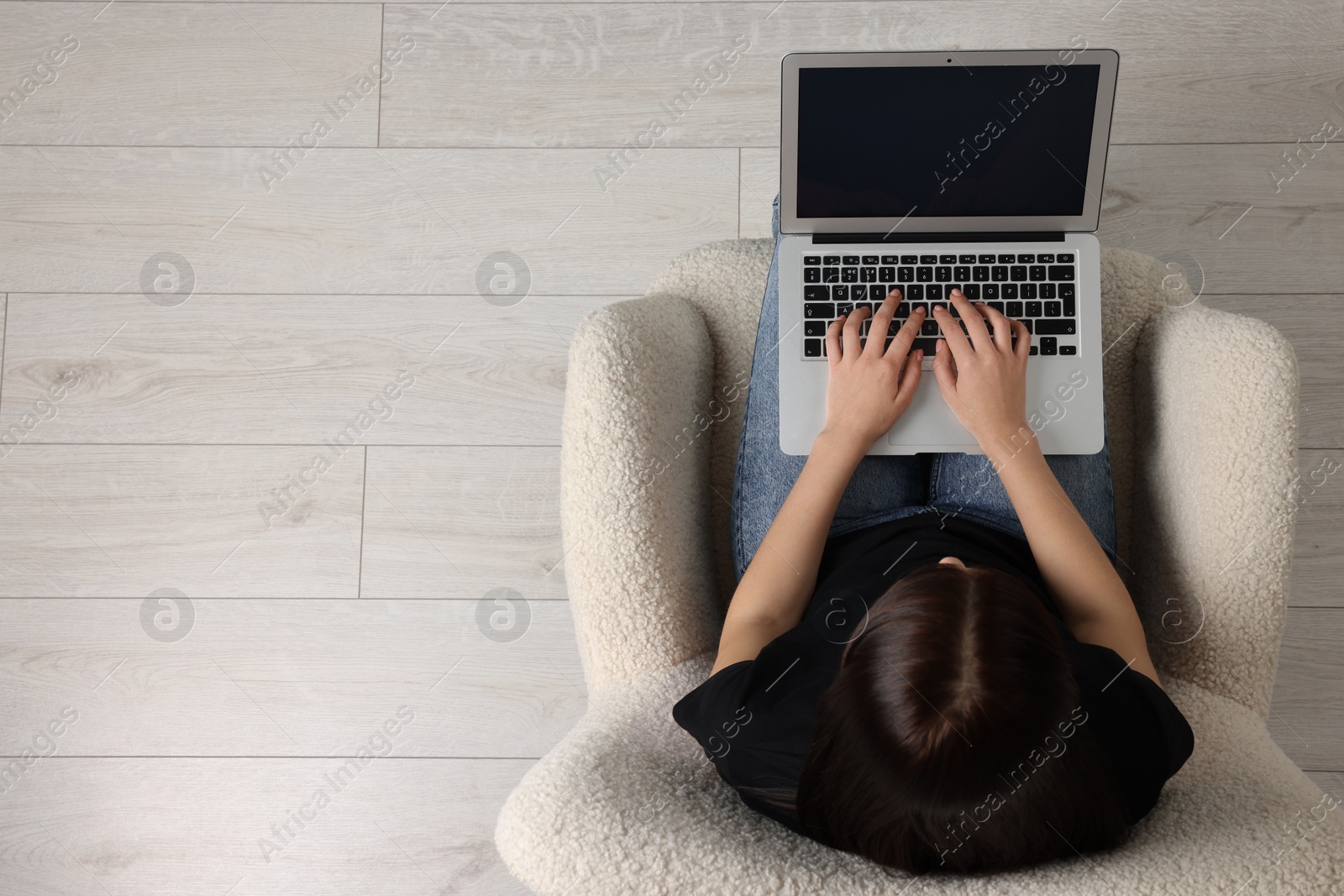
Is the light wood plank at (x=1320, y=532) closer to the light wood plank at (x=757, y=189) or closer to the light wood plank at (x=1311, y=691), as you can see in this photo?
the light wood plank at (x=1311, y=691)

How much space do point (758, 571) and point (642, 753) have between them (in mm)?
187

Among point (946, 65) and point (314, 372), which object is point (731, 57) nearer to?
point (946, 65)

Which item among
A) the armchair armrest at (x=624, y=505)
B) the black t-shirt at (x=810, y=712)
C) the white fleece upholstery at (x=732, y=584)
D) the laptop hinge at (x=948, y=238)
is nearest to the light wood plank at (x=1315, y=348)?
the white fleece upholstery at (x=732, y=584)

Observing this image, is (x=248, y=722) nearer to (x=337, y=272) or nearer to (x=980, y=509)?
(x=337, y=272)

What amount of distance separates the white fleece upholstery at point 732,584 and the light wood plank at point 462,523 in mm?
324

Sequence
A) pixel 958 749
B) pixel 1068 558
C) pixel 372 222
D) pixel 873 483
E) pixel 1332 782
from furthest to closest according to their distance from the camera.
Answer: pixel 372 222 → pixel 1332 782 → pixel 873 483 → pixel 1068 558 → pixel 958 749

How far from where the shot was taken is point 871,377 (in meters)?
0.82

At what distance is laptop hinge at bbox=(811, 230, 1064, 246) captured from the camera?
85cm

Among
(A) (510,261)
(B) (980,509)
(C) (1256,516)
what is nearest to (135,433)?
(A) (510,261)

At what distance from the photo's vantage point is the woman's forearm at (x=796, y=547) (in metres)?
0.78

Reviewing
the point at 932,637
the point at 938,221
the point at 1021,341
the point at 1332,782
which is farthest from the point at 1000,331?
the point at 1332,782

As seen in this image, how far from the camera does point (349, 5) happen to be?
1.21 metres

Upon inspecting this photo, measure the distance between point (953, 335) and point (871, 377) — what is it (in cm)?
9

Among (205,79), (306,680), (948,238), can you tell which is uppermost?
(205,79)
